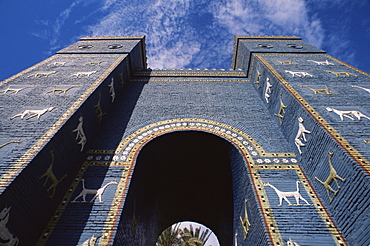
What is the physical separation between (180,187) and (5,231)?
16.3ft

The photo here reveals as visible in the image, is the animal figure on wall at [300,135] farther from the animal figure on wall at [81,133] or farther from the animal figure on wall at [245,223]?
the animal figure on wall at [81,133]

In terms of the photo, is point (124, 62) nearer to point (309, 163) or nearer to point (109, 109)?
point (109, 109)

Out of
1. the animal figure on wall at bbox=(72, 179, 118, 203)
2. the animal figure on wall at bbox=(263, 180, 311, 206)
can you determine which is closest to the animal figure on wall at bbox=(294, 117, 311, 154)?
the animal figure on wall at bbox=(263, 180, 311, 206)

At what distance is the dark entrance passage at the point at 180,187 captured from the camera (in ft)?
19.3

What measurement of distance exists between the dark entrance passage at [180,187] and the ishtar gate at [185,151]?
4 centimetres

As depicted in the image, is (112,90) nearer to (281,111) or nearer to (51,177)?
(51,177)

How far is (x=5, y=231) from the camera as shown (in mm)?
3279

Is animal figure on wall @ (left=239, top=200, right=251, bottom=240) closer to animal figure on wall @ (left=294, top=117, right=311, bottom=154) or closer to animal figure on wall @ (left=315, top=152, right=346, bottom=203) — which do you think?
animal figure on wall @ (left=315, top=152, right=346, bottom=203)

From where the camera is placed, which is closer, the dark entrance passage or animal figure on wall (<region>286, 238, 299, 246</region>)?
animal figure on wall (<region>286, 238, 299, 246</region>)

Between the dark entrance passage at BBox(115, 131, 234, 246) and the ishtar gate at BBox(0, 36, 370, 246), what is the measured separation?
4cm

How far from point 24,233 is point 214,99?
5.62 m

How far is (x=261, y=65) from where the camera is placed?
830 cm

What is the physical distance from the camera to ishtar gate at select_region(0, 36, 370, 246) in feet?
12.9

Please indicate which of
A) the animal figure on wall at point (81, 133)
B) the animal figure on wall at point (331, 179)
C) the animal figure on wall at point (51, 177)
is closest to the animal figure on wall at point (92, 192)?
the animal figure on wall at point (51, 177)
